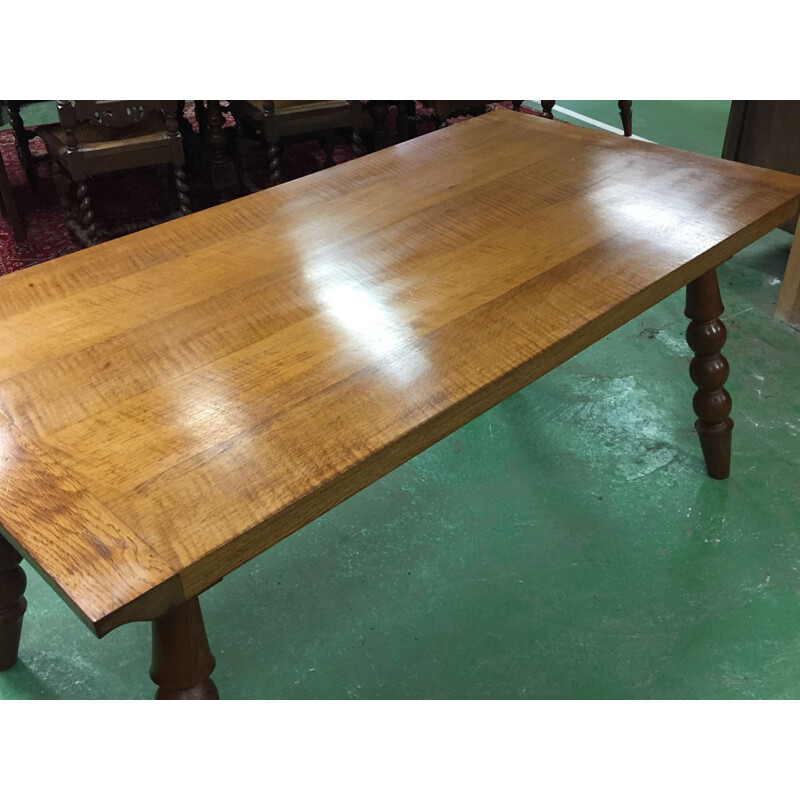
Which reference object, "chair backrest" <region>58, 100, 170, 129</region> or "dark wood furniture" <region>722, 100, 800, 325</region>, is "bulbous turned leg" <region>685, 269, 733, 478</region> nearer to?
"dark wood furniture" <region>722, 100, 800, 325</region>

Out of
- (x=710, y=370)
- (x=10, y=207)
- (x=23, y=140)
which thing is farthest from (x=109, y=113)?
(x=710, y=370)

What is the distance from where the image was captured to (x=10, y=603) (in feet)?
5.32

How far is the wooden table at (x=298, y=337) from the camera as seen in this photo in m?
1.04

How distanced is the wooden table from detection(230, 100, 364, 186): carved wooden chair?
1519 millimetres

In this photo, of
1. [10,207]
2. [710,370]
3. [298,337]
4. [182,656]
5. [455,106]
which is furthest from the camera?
[455,106]

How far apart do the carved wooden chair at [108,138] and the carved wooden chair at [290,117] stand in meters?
0.36

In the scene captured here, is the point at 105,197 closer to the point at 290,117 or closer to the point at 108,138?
the point at 108,138

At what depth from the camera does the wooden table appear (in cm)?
104

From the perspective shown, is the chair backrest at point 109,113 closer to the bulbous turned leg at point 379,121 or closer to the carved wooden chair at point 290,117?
the carved wooden chair at point 290,117

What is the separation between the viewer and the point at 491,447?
229cm

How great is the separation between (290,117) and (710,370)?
6.99 ft

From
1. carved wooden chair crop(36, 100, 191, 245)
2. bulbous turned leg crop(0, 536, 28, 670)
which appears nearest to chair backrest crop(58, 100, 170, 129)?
carved wooden chair crop(36, 100, 191, 245)

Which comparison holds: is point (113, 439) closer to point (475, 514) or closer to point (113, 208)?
point (475, 514)

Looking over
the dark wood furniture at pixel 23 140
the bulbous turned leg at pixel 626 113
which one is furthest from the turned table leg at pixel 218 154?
the bulbous turned leg at pixel 626 113
